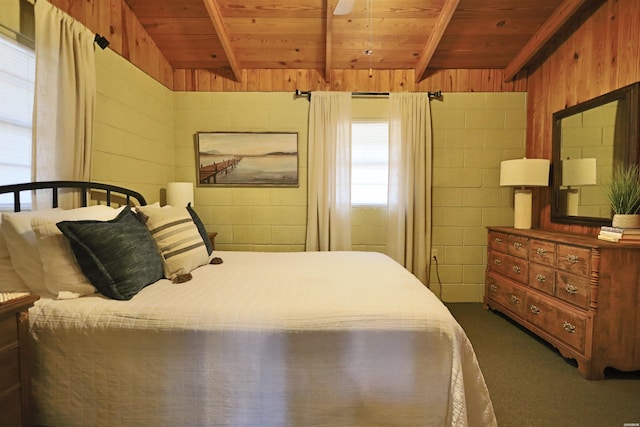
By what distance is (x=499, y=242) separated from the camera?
2.88 metres

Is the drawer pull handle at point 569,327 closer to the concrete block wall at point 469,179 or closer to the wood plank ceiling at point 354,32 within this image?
the concrete block wall at point 469,179

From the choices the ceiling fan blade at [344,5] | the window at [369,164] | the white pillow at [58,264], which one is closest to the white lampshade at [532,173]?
the window at [369,164]

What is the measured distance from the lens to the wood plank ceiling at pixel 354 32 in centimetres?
258

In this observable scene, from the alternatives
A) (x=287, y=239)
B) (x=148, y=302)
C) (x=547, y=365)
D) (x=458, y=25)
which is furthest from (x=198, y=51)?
(x=547, y=365)

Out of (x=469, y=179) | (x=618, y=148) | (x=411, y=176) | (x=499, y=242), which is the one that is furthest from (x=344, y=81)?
(x=618, y=148)

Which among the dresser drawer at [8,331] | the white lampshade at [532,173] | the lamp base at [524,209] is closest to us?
the dresser drawer at [8,331]

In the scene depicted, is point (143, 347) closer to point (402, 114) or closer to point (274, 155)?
point (274, 155)

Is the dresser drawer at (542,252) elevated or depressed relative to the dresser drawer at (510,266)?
elevated

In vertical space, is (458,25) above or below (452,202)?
above

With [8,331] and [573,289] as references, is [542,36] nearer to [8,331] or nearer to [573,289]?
[573,289]

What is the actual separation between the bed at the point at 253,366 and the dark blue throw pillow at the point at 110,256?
0.12 meters

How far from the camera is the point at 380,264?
1.98 m

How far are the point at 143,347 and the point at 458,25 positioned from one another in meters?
3.39

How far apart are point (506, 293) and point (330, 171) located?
205 centimetres
